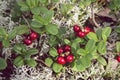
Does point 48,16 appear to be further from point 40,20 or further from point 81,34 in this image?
point 81,34

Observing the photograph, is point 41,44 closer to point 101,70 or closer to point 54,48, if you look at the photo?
point 54,48

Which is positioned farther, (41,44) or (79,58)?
(41,44)

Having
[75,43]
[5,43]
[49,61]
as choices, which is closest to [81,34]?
[75,43]

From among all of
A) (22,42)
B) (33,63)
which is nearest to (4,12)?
(22,42)

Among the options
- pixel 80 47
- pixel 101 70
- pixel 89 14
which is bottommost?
pixel 101 70

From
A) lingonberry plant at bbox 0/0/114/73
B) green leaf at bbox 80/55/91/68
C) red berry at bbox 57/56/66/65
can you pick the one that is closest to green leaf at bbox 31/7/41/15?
lingonberry plant at bbox 0/0/114/73

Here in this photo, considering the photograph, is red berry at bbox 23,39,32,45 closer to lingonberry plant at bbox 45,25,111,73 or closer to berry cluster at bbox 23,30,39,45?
berry cluster at bbox 23,30,39,45
